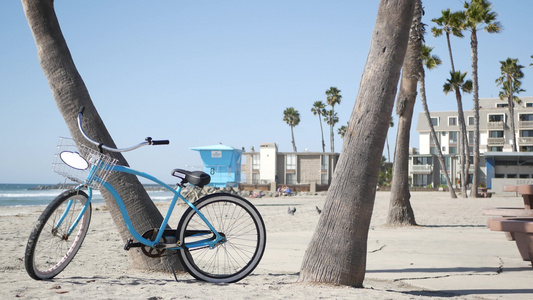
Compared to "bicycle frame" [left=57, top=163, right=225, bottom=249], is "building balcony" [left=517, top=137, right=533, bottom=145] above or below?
above

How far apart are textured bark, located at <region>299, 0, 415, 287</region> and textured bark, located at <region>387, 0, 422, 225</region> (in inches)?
307

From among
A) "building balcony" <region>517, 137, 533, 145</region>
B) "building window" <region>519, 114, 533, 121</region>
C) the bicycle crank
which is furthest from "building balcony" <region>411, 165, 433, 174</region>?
the bicycle crank

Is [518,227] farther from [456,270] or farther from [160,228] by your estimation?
[160,228]

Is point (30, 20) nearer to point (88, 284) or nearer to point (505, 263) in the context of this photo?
point (88, 284)

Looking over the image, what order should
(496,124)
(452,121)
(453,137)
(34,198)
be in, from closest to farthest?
(34,198), (496,124), (453,137), (452,121)

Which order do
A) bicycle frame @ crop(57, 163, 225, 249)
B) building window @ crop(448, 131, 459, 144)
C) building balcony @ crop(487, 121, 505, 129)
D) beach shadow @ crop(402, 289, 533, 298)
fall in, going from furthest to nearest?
building window @ crop(448, 131, 459, 144), building balcony @ crop(487, 121, 505, 129), beach shadow @ crop(402, 289, 533, 298), bicycle frame @ crop(57, 163, 225, 249)

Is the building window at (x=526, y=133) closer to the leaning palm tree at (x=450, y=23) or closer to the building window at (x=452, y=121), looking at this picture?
the building window at (x=452, y=121)

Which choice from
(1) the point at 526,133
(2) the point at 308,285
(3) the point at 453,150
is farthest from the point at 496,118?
(2) the point at 308,285

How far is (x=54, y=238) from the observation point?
4586mm

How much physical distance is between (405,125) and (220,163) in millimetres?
22815

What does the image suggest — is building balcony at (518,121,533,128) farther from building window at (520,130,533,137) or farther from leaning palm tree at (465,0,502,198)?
leaning palm tree at (465,0,502,198)

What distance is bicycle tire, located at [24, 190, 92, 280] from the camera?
433 cm

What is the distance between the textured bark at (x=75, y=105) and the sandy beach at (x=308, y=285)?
0.58m

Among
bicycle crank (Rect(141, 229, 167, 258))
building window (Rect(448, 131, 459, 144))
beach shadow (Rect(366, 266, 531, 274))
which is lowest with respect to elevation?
beach shadow (Rect(366, 266, 531, 274))
